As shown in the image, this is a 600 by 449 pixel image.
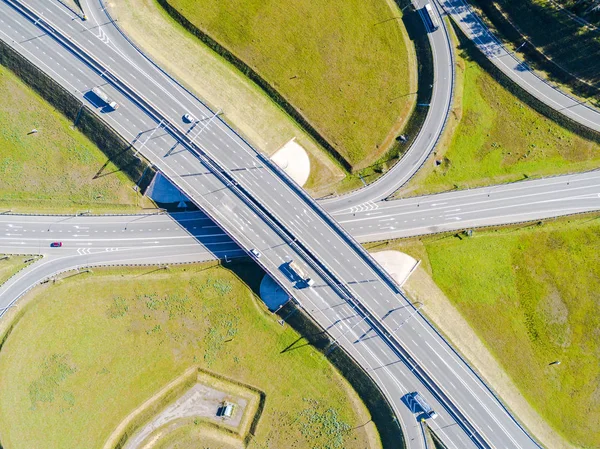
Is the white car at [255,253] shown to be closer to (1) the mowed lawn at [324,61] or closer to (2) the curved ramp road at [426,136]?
(2) the curved ramp road at [426,136]

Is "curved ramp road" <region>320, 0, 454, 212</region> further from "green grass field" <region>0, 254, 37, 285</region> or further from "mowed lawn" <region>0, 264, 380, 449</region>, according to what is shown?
"green grass field" <region>0, 254, 37, 285</region>

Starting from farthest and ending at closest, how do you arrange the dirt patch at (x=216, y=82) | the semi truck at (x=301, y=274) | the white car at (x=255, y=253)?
the dirt patch at (x=216, y=82), the white car at (x=255, y=253), the semi truck at (x=301, y=274)

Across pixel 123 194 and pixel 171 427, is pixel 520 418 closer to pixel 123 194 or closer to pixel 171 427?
pixel 171 427

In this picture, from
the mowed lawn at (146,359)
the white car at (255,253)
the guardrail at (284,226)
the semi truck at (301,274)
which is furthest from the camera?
the white car at (255,253)

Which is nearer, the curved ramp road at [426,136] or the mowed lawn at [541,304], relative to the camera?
the mowed lawn at [541,304]

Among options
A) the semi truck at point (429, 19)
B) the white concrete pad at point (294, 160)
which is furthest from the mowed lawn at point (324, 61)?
the semi truck at point (429, 19)

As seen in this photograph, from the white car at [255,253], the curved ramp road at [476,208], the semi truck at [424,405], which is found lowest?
the semi truck at [424,405]
